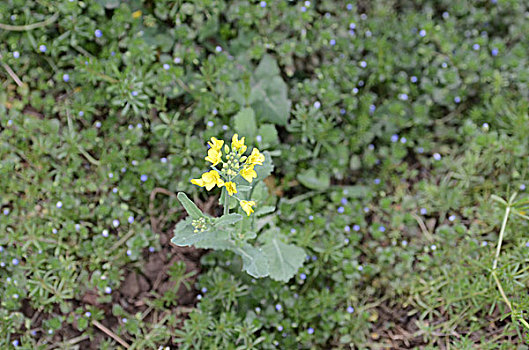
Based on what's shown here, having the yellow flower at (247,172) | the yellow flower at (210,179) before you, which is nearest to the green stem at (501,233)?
the yellow flower at (247,172)

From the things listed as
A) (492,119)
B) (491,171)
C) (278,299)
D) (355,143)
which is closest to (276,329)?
(278,299)

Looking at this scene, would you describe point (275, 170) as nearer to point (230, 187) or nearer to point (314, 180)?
point (314, 180)

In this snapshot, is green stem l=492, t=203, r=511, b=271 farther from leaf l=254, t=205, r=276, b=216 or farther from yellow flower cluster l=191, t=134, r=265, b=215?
yellow flower cluster l=191, t=134, r=265, b=215

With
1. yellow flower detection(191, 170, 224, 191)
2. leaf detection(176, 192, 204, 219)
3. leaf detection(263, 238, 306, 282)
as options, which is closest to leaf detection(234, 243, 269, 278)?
leaf detection(263, 238, 306, 282)

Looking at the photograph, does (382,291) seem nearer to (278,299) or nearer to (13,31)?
(278,299)

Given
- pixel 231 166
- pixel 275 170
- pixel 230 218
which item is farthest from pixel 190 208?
pixel 275 170

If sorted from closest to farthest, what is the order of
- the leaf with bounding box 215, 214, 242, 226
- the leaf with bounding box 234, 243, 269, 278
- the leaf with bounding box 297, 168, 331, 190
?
the leaf with bounding box 215, 214, 242, 226 → the leaf with bounding box 234, 243, 269, 278 → the leaf with bounding box 297, 168, 331, 190

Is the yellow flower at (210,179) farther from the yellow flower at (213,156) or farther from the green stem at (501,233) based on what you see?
the green stem at (501,233)
